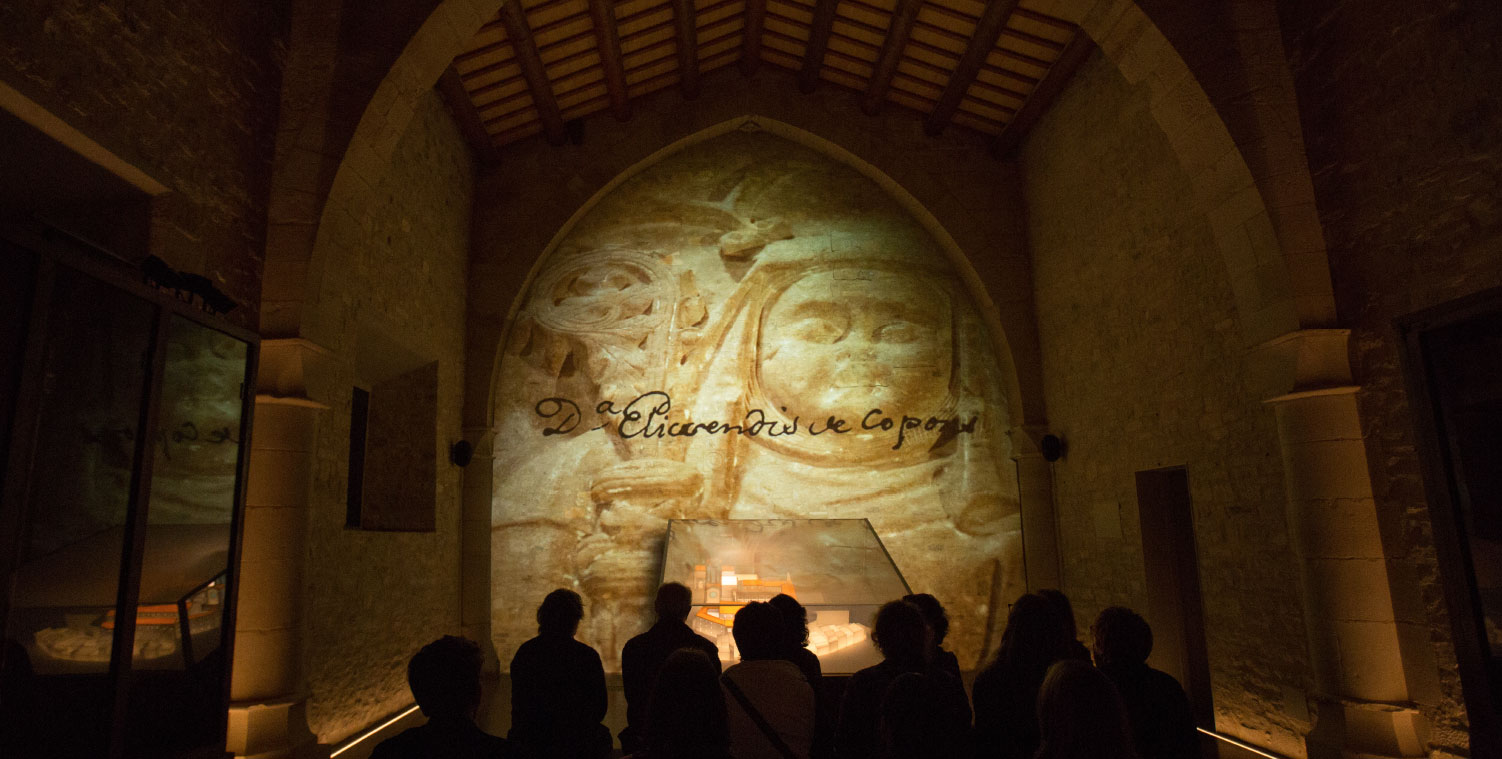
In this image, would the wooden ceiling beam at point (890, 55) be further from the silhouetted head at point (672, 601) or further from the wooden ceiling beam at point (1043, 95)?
the silhouetted head at point (672, 601)

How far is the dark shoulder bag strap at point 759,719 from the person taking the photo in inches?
92.1

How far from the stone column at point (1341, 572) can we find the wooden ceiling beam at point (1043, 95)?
10.8 feet

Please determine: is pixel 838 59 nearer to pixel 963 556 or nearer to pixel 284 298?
pixel 963 556

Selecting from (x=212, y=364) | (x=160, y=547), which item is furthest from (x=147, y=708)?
(x=212, y=364)

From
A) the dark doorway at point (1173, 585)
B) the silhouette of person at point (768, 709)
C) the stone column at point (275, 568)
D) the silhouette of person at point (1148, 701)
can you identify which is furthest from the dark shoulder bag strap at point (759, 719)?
the dark doorway at point (1173, 585)

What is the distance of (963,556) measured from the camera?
813 centimetres

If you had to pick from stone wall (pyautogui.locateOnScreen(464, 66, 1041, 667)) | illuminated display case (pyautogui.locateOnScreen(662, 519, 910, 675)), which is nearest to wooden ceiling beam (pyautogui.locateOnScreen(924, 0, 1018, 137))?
Result: stone wall (pyautogui.locateOnScreen(464, 66, 1041, 667))

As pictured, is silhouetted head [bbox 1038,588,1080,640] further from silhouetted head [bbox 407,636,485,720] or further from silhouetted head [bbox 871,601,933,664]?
silhouetted head [bbox 407,636,485,720]

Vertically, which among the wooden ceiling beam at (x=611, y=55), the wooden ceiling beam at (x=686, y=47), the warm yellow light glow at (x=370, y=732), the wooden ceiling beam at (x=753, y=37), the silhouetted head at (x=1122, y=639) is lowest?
the warm yellow light glow at (x=370, y=732)

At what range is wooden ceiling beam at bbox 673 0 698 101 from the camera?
296 inches

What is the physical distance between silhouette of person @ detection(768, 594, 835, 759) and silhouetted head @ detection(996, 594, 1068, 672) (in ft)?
1.89

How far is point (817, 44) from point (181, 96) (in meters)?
5.40

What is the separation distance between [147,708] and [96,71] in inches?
96.6

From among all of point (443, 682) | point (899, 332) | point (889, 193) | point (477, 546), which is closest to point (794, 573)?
point (899, 332)
